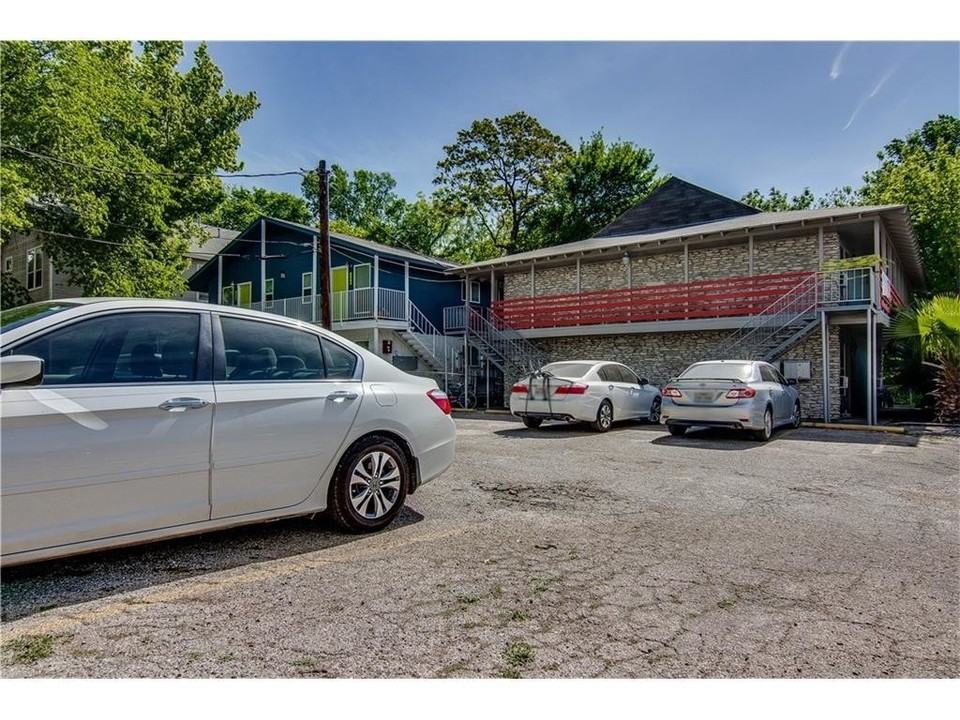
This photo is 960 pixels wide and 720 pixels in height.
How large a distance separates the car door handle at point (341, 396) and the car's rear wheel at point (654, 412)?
1028cm

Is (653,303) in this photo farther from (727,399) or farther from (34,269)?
(34,269)

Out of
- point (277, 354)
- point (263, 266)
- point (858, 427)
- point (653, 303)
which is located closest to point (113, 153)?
point (263, 266)

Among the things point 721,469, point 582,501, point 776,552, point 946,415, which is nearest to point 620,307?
Result: point 946,415

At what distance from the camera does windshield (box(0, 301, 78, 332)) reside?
3.15m

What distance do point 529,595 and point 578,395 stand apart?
8203 millimetres

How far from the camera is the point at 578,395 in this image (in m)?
11.2

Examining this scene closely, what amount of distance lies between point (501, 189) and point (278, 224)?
1611 centimetres

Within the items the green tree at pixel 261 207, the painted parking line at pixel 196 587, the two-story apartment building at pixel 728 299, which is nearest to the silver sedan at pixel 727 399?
the two-story apartment building at pixel 728 299

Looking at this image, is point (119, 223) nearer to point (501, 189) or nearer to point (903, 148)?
point (501, 189)

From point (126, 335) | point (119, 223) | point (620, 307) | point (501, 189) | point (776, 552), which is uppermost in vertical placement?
point (501, 189)

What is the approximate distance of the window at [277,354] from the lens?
3.81 meters

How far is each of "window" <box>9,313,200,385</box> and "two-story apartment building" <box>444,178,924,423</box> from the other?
46.4 feet

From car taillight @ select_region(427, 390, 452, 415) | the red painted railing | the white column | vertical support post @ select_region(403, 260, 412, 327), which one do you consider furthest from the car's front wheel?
the white column

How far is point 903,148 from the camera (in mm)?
33906
